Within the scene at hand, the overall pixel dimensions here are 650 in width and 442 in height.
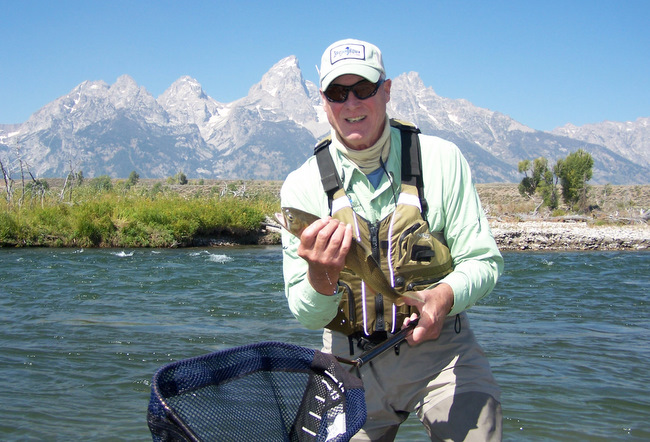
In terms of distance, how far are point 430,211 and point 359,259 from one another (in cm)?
59

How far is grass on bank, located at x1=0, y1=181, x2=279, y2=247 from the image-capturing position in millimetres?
26141

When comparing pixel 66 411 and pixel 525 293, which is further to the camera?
pixel 525 293

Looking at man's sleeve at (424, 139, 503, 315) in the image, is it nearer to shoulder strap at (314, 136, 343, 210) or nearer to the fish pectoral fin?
the fish pectoral fin

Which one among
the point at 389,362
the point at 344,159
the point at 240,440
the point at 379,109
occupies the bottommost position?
the point at 240,440

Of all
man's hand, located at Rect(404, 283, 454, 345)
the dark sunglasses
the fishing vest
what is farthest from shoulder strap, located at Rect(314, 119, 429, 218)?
man's hand, located at Rect(404, 283, 454, 345)

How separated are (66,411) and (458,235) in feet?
16.4

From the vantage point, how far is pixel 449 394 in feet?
8.55

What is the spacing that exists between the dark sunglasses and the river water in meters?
3.91

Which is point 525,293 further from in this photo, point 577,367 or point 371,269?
point 371,269

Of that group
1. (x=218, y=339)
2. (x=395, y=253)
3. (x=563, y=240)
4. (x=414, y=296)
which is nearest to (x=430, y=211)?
(x=395, y=253)

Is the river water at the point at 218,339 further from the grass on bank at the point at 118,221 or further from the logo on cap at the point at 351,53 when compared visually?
the grass on bank at the point at 118,221

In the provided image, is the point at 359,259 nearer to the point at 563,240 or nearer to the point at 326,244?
the point at 326,244

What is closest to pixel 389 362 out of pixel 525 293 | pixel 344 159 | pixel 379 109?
pixel 344 159

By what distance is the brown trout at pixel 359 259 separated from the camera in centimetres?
209
